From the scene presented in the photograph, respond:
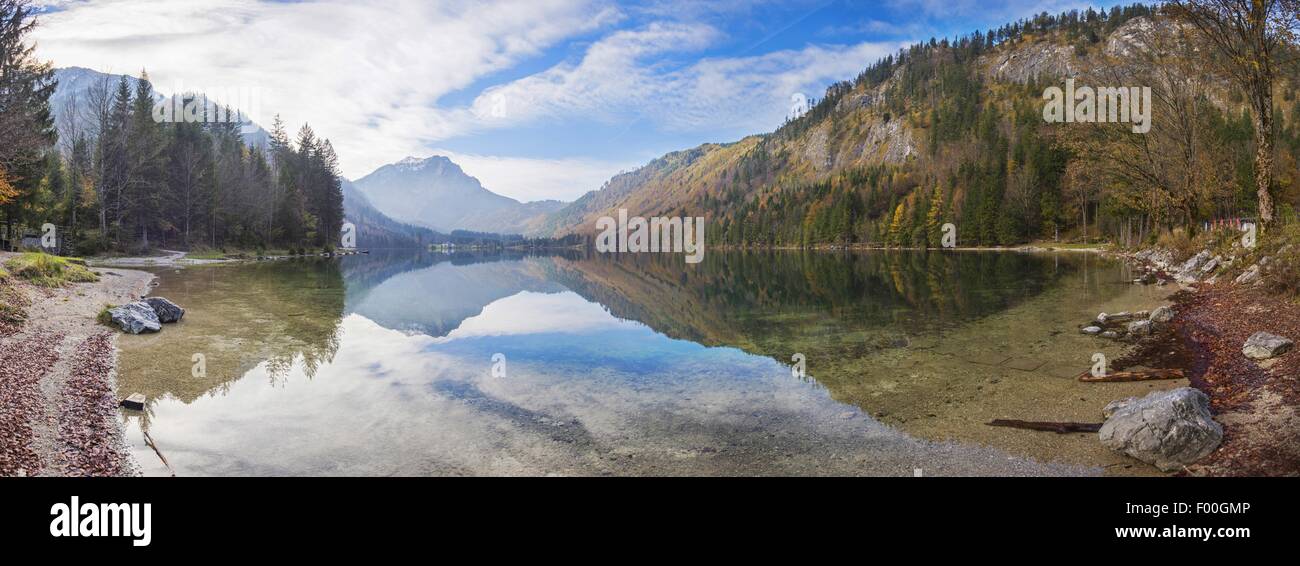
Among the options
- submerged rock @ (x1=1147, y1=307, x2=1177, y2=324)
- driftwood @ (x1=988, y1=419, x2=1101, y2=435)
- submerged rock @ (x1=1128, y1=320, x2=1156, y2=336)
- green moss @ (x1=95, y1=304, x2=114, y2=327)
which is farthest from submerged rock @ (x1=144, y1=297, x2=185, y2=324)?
submerged rock @ (x1=1147, y1=307, x2=1177, y2=324)

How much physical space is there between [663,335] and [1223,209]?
95948 mm

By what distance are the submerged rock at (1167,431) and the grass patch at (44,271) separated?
117 feet

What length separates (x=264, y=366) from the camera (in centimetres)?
1509

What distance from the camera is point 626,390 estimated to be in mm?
13469

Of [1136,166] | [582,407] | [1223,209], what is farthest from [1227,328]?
[1223,209]

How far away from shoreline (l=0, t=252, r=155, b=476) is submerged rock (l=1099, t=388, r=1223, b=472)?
47.7 ft

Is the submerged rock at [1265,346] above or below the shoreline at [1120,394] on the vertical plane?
above

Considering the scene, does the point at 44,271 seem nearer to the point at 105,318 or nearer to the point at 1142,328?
the point at 105,318

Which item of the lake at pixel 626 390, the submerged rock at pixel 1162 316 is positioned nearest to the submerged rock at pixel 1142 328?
the submerged rock at pixel 1162 316

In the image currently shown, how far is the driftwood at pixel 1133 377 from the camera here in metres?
11.8

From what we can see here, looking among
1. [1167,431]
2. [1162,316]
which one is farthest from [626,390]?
[1162,316]

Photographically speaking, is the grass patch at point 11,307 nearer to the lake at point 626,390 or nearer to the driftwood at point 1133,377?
the lake at point 626,390

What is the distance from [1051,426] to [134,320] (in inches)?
1020
